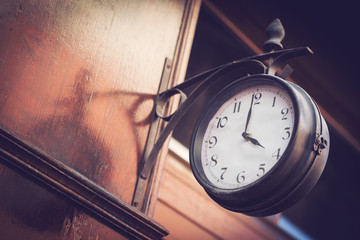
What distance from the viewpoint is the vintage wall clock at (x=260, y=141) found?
1272 millimetres

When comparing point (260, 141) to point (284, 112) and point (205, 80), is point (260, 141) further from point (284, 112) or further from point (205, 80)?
point (205, 80)

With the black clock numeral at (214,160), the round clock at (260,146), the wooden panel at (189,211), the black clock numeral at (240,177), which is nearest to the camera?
the round clock at (260,146)

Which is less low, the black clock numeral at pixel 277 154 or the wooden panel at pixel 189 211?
the wooden panel at pixel 189 211

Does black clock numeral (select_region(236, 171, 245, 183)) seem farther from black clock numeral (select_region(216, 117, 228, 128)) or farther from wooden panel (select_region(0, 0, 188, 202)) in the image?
wooden panel (select_region(0, 0, 188, 202))

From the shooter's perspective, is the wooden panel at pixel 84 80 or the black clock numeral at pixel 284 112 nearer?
the black clock numeral at pixel 284 112

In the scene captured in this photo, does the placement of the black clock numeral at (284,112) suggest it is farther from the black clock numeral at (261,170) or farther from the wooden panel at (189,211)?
the wooden panel at (189,211)

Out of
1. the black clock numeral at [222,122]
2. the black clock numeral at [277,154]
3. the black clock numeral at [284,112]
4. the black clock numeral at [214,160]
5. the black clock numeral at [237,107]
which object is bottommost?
the black clock numeral at [277,154]

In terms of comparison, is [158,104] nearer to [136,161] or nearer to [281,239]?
[136,161]

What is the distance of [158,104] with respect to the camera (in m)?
2.00

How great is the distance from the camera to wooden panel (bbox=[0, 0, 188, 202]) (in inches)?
60.1

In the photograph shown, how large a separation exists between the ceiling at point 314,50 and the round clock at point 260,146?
5.15 feet

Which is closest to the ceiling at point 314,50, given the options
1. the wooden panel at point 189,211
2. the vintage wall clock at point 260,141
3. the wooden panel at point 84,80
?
the wooden panel at point 189,211

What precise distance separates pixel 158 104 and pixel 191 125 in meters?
2.11

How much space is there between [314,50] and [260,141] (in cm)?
227
